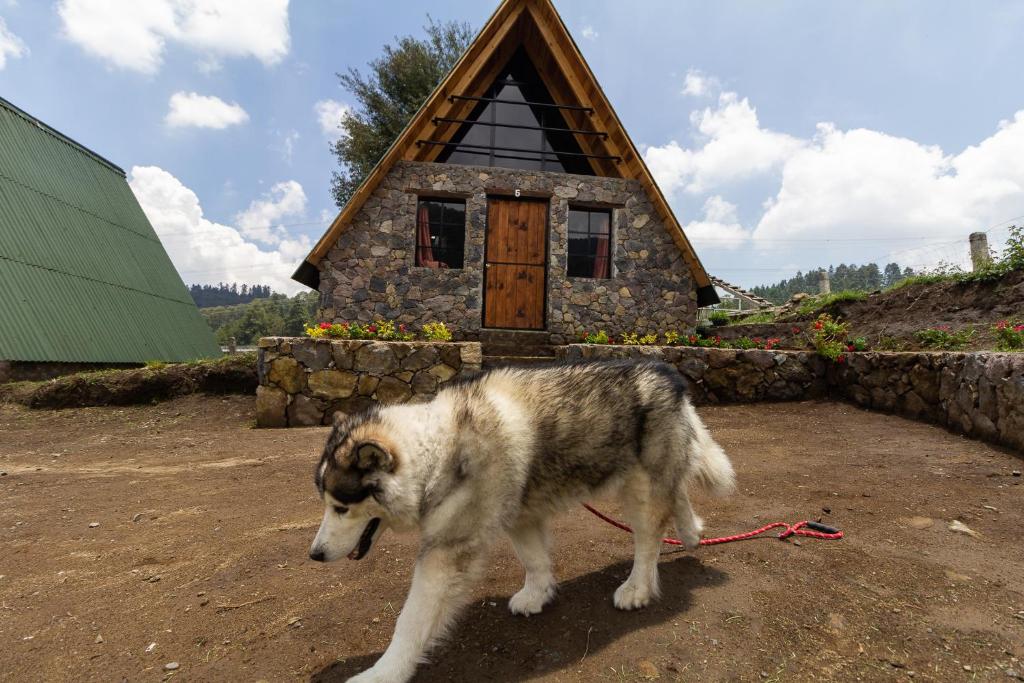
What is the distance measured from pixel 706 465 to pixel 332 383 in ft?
22.1

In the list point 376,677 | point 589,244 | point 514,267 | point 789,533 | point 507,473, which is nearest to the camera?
point 376,677

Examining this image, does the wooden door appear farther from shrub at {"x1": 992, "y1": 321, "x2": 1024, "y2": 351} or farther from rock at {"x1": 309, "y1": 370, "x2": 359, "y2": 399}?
shrub at {"x1": 992, "y1": 321, "x2": 1024, "y2": 351}

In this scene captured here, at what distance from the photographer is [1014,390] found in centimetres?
511

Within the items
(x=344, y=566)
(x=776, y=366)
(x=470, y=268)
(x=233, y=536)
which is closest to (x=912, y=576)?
(x=344, y=566)

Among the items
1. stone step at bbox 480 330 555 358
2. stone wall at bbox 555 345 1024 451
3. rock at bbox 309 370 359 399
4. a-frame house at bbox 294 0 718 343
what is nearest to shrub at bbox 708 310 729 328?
a-frame house at bbox 294 0 718 343

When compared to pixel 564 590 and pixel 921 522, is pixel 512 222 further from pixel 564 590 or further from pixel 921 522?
pixel 564 590

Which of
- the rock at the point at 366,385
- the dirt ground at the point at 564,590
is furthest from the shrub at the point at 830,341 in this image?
the rock at the point at 366,385

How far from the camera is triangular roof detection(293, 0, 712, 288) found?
35.1ft

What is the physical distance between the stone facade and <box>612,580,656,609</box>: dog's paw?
330 inches

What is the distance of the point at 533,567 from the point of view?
2789 millimetres

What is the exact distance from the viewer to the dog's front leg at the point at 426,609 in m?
2.11

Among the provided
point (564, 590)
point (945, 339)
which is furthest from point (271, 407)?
point (945, 339)

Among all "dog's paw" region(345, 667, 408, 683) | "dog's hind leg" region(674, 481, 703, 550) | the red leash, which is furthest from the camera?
the red leash

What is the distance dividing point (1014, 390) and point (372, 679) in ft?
21.4
